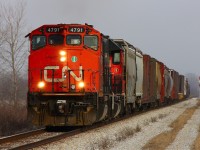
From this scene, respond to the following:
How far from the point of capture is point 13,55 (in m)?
31.3

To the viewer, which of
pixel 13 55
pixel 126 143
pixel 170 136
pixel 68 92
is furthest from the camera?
pixel 13 55

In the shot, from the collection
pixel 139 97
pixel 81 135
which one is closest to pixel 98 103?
pixel 81 135

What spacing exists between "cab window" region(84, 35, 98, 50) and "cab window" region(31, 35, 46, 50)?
155 centimetres

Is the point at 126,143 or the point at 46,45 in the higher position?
the point at 46,45

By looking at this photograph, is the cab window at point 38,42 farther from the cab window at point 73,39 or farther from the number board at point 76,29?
the number board at point 76,29

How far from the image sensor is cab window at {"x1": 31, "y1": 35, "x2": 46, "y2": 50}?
50.0 ft

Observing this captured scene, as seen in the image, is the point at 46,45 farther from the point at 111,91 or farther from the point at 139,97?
the point at 139,97

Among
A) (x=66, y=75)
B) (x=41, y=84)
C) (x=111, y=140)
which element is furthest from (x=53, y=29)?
(x=111, y=140)

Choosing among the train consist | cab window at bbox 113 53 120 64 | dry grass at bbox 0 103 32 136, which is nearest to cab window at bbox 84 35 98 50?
the train consist

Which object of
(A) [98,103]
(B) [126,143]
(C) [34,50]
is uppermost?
(C) [34,50]

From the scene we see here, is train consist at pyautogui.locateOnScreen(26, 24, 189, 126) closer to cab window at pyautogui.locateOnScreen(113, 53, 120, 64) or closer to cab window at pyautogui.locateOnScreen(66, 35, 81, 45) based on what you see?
cab window at pyautogui.locateOnScreen(66, 35, 81, 45)

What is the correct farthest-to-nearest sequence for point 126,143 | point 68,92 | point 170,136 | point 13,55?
point 13,55, point 68,92, point 170,136, point 126,143

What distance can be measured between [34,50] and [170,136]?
19.1 ft

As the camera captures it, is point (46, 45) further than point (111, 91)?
No
